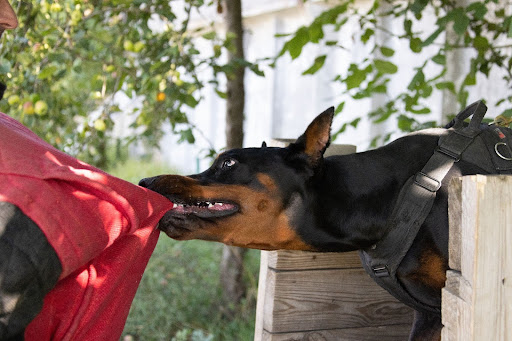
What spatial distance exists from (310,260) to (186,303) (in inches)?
108

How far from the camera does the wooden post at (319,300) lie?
2.41 m

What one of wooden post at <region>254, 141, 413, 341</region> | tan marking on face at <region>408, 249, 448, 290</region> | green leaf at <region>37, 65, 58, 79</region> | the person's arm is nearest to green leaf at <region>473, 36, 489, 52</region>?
wooden post at <region>254, 141, 413, 341</region>

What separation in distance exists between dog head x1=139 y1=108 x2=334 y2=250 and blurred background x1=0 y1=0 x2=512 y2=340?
821mm

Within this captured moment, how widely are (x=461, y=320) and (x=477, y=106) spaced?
95 centimetres

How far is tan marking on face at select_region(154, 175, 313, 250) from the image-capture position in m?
2.04

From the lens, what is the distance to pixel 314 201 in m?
2.13

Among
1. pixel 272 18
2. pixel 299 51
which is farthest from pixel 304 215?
pixel 272 18

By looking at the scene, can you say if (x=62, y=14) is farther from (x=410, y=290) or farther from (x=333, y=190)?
(x=410, y=290)

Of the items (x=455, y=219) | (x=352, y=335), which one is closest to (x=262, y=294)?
(x=352, y=335)

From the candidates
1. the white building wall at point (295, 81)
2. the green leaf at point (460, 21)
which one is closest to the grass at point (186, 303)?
the white building wall at point (295, 81)

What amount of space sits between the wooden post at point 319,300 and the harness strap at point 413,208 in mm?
347

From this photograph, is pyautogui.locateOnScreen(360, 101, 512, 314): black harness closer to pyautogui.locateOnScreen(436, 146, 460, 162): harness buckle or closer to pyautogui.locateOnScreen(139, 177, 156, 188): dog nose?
pyautogui.locateOnScreen(436, 146, 460, 162): harness buckle

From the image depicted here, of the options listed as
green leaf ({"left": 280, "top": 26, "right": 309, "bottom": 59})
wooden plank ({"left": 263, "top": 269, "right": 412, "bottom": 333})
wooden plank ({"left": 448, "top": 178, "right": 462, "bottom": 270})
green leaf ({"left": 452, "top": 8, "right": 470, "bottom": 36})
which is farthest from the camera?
green leaf ({"left": 280, "top": 26, "right": 309, "bottom": 59})

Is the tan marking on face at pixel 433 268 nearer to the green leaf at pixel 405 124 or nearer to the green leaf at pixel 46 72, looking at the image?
the green leaf at pixel 405 124
